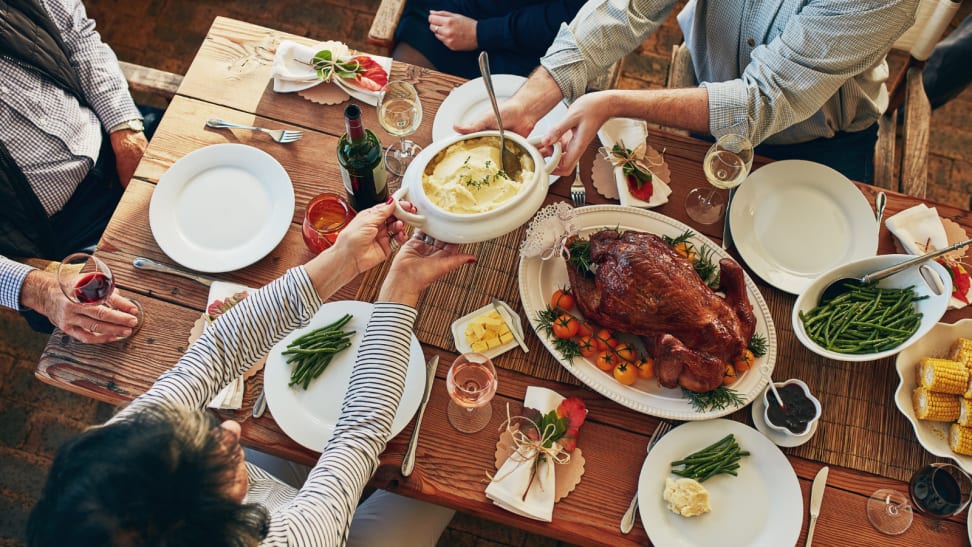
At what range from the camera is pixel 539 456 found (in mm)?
1643

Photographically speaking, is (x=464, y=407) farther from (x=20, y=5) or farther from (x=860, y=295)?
(x=20, y=5)

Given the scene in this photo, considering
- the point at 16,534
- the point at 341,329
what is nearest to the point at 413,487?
the point at 341,329

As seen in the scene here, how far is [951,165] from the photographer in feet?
11.6

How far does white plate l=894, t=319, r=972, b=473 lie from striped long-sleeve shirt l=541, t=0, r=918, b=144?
0.74 metres

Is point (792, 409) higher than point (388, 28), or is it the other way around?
point (388, 28)

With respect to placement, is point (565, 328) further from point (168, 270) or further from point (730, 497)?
point (168, 270)

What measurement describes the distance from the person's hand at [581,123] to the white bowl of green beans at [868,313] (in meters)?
0.72

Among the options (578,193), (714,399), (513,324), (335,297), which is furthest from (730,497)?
(335,297)

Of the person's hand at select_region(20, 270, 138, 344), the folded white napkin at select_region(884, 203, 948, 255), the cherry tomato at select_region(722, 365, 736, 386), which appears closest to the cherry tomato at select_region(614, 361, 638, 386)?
the cherry tomato at select_region(722, 365, 736, 386)

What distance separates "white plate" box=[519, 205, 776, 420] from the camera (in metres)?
1.69

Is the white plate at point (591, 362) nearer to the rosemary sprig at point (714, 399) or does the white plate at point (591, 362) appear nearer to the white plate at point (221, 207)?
the rosemary sprig at point (714, 399)

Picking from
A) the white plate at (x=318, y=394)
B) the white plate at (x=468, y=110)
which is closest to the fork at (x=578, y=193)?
the white plate at (x=468, y=110)

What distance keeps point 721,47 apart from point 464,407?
1.55 meters

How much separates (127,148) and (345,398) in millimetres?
1372
